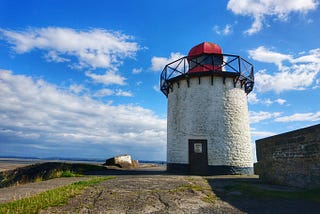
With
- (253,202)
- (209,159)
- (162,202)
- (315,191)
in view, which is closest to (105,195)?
(162,202)

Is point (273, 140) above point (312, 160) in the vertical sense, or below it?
above

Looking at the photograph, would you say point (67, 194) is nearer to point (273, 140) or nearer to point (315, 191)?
point (315, 191)

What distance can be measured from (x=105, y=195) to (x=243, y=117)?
11.3m

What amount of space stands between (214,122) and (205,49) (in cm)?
564

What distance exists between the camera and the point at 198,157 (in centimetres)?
1405

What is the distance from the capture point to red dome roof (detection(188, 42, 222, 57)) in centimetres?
1678

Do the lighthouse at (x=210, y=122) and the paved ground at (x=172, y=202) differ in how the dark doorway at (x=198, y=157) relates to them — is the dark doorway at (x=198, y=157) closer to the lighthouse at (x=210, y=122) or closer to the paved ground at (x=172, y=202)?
the lighthouse at (x=210, y=122)

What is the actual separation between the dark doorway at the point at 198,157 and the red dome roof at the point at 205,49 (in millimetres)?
6389

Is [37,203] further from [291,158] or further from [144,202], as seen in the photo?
[291,158]

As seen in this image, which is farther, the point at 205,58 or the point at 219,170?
the point at 205,58

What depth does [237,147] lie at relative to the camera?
46.9ft

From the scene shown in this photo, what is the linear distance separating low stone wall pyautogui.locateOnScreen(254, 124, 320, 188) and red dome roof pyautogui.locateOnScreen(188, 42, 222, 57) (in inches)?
314

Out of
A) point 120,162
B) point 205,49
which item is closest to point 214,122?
point 205,49

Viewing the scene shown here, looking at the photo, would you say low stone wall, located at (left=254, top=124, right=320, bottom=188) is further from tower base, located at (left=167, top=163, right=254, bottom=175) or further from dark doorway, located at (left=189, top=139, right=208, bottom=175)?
dark doorway, located at (left=189, top=139, right=208, bottom=175)
